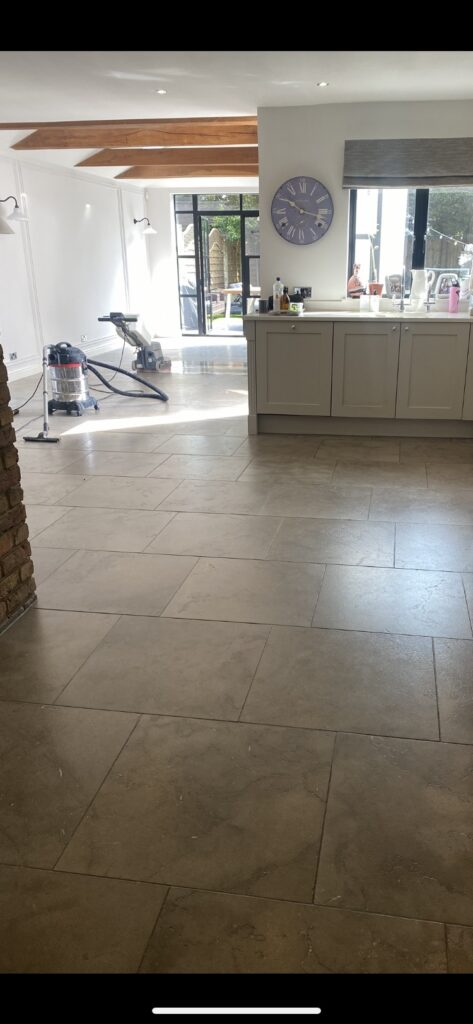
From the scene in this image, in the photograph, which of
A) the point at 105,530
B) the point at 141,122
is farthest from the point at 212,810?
the point at 141,122

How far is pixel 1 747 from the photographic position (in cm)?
201

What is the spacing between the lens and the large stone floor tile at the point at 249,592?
272 cm

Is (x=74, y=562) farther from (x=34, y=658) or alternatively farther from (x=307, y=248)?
(x=307, y=248)

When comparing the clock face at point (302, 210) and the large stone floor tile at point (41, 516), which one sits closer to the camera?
the large stone floor tile at point (41, 516)

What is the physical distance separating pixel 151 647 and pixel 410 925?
1313 millimetres

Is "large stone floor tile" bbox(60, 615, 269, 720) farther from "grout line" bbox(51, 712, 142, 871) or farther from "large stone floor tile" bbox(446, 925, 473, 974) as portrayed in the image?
"large stone floor tile" bbox(446, 925, 473, 974)

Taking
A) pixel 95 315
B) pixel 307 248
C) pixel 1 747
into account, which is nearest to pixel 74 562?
pixel 1 747

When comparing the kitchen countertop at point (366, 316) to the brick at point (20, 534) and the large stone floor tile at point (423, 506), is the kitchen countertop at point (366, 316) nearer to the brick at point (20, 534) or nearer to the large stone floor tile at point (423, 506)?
the large stone floor tile at point (423, 506)

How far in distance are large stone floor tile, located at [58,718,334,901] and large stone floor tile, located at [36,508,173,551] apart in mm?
1449

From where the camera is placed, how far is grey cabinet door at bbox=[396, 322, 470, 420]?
497 centimetres

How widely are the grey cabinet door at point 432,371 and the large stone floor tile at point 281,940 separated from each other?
13.8 ft

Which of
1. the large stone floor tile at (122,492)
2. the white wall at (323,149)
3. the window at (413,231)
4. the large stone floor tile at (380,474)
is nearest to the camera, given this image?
the large stone floor tile at (122,492)

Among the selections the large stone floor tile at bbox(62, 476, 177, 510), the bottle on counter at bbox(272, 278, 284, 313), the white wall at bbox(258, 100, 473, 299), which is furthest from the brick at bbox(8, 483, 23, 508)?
the white wall at bbox(258, 100, 473, 299)

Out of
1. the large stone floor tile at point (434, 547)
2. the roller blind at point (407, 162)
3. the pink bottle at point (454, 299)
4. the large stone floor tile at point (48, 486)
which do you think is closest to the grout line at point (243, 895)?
the large stone floor tile at point (434, 547)
